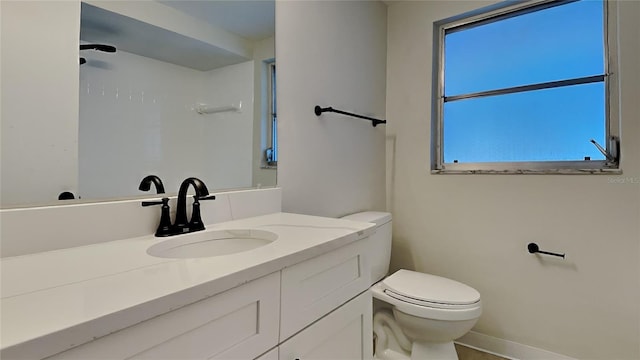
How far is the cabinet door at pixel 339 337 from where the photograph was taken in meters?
0.76

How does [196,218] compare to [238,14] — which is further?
[238,14]

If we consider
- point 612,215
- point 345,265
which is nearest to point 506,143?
point 612,215

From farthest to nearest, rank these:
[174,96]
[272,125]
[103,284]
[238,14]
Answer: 1. [272,125]
2. [238,14]
3. [174,96]
4. [103,284]

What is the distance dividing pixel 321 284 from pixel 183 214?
1.55 feet

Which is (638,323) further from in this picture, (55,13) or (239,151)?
(55,13)

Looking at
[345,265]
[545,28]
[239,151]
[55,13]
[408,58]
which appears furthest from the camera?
[408,58]

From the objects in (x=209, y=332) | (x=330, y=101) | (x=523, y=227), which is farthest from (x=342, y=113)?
(x=209, y=332)

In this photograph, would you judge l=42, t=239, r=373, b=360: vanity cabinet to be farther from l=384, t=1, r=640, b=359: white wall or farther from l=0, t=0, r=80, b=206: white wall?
l=384, t=1, r=640, b=359: white wall

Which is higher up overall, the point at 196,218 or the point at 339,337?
the point at 196,218

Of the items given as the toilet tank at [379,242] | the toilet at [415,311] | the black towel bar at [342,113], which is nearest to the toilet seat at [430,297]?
the toilet at [415,311]

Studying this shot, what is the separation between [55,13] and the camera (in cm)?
83

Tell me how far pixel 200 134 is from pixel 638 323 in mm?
2068

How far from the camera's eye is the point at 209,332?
57 centimetres

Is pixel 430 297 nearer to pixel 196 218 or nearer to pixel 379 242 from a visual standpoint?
pixel 379 242
